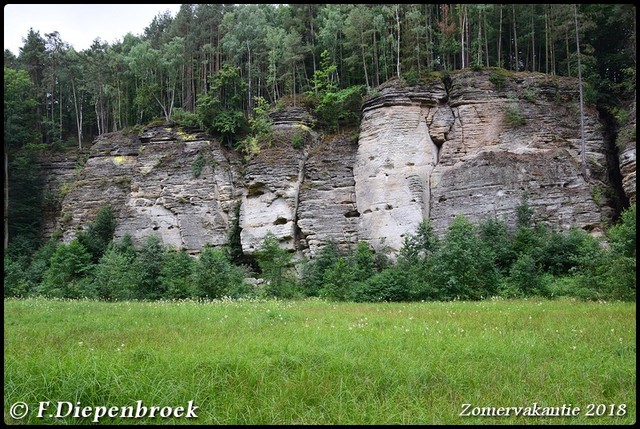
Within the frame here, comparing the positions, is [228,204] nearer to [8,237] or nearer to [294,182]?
[294,182]

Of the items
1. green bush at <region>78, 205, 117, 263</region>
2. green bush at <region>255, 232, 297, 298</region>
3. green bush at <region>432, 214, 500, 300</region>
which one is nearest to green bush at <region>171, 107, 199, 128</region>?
green bush at <region>78, 205, 117, 263</region>

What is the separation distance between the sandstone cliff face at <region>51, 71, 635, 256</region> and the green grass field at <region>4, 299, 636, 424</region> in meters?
21.3

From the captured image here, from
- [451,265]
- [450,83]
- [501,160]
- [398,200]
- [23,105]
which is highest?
[23,105]

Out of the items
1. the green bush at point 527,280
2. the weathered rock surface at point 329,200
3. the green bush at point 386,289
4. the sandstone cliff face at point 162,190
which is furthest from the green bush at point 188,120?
the green bush at point 527,280

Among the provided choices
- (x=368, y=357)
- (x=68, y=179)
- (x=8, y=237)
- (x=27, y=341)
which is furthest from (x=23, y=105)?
(x=368, y=357)

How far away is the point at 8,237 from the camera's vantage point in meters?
39.1

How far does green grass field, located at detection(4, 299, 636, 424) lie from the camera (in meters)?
4.17

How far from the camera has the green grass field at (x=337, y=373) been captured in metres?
4.17

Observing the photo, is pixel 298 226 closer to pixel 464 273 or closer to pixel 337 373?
pixel 464 273

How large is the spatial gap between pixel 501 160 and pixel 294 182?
15.8 meters

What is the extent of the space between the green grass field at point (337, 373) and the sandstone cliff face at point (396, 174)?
21.3m

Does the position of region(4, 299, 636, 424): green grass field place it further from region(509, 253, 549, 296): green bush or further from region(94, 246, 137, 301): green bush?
region(94, 246, 137, 301): green bush

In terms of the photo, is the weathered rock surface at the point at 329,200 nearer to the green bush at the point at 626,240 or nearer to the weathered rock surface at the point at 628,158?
the green bush at the point at 626,240

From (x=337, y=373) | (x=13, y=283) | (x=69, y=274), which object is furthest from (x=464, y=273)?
(x=13, y=283)
